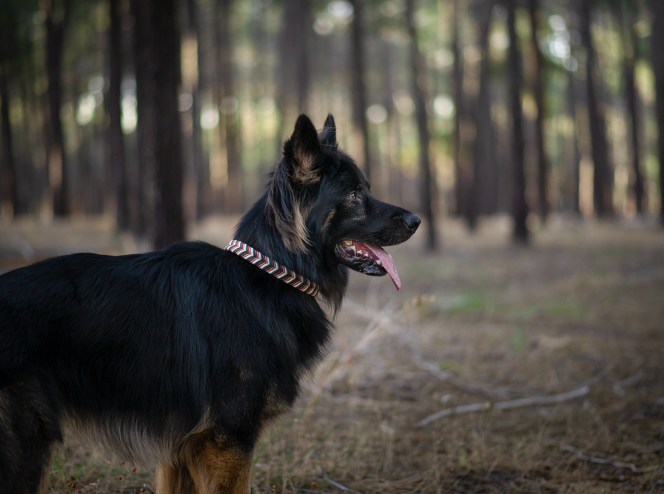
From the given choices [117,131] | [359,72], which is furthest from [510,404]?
[117,131]

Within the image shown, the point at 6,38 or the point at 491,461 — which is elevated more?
the point at 6,38

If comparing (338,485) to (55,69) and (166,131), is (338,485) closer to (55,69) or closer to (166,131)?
(166,131)

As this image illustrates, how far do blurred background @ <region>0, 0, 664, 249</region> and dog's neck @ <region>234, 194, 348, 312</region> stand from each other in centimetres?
137

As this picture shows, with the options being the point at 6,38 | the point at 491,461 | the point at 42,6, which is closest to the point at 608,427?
the point at 491,461

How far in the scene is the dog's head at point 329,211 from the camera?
2658 mm

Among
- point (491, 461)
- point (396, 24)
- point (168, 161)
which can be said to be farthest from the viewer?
point (396, 24)

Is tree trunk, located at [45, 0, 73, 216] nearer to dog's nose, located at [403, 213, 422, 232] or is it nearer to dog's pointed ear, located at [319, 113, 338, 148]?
dog's pointed ear, located at [319, 113, 338, 148]

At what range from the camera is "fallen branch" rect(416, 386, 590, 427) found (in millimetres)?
4485

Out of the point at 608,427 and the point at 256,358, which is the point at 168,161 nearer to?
the point at 256,358

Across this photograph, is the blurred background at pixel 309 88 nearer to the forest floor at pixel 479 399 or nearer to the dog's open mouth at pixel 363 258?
the dog's open mouth at pixel 363 258

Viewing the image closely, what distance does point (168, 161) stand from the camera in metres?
6.45

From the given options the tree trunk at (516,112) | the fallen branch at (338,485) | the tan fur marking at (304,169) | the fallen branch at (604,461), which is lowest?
the fallen branch at (604,461)

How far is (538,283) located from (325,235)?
359 inches

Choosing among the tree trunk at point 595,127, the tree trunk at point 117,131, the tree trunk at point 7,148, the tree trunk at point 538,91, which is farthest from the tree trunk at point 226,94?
the tree trunk at point 595,127
